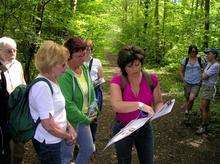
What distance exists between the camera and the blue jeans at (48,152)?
13.4 feet

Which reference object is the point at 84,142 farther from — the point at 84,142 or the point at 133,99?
the point at 133,99

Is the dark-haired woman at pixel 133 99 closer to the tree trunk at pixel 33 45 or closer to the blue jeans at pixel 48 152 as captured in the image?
the blue jeans at pixel 48 152

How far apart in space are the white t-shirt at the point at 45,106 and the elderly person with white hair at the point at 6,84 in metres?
0.42

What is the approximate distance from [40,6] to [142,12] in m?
20.1

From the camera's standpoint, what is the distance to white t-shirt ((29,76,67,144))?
389cm

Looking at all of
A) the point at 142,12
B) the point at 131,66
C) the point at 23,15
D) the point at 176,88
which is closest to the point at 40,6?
the point at 23,15

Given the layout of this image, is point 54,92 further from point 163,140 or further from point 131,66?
point 163,140

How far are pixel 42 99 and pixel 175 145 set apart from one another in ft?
18.5

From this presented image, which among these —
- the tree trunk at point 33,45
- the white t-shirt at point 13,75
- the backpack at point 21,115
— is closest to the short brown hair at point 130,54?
the backpack at point 21,115

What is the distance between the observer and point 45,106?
3893 millimetres

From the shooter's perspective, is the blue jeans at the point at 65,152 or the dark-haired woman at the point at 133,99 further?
the blue jeans at the point at 65,152

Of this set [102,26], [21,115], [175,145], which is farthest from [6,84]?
[102,26]

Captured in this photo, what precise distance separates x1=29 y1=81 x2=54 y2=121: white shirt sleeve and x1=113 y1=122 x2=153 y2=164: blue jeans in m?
1.11

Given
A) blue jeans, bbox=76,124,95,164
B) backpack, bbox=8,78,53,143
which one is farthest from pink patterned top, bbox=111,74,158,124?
backpack, bbox=8,78,53,143
